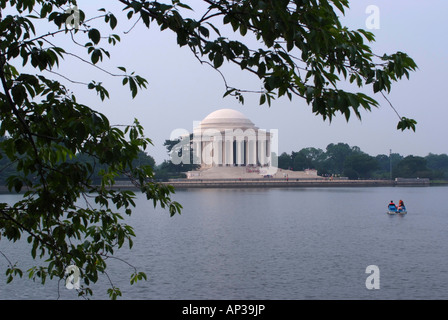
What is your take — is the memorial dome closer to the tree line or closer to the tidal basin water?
the tree line

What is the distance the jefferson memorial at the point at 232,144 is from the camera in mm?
121750

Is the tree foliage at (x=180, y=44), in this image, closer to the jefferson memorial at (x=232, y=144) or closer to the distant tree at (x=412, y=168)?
the jefferson memorial at (x=232, y=144)

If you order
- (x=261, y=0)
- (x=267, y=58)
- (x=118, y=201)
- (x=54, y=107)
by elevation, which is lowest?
(x=118, y=201)

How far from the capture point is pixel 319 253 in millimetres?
24516

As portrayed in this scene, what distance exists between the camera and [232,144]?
124 m

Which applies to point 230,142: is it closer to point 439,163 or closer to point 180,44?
point 439,163

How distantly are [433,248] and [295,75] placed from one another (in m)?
23.9

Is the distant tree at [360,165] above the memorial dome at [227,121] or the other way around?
the other way around

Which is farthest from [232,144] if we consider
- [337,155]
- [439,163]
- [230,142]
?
[439,163]

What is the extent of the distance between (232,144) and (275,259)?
10102cm

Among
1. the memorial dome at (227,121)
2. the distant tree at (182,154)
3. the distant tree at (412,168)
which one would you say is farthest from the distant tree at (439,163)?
the distant tree at (182,154)

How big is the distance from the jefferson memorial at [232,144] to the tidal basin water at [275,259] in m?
81.4
